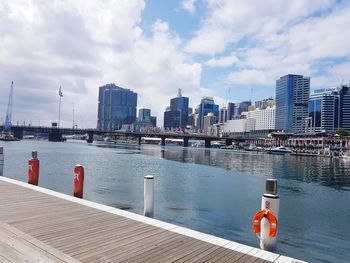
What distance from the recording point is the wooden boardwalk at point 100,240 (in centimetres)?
743

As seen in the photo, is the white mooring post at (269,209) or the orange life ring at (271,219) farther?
the white mooring post at (269,209)

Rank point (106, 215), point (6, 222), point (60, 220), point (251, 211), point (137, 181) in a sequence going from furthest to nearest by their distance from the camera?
point (137, 181), point (251, 211), point (106, 215), point (60, 220), point (6, 222)

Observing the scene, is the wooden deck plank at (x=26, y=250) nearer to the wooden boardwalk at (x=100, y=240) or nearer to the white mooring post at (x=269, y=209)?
the wooden boardwalk at (x=100, y=240)

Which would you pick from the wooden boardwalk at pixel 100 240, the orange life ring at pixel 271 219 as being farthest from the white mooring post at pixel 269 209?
the wooden boardwalk at pixel 100 240

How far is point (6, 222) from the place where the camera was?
9.63 metres

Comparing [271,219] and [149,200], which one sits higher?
[271,219]

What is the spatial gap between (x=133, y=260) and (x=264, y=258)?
9.86 ft

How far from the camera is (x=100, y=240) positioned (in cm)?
855

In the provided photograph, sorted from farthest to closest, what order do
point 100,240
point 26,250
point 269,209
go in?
point 269,209 → point 100,240 → point 26,250

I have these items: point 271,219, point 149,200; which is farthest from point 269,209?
point 149,200

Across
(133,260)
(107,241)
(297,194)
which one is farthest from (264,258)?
(297,194)

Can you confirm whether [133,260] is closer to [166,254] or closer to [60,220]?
[166,254]

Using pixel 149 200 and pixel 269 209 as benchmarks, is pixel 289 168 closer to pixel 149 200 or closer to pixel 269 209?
pixel 149 200

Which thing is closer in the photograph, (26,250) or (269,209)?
(26,250)
